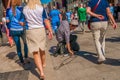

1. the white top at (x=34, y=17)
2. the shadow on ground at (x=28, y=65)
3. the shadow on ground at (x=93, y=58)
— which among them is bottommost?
the shadow on ground at (x=28, y=65)

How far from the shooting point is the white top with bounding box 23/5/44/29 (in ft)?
23.5

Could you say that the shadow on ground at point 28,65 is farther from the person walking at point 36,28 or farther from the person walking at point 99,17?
the person walking at point 99,17

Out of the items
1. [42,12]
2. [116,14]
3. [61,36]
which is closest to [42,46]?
[42,12]

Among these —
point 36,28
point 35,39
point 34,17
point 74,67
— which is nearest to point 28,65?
point 74,67

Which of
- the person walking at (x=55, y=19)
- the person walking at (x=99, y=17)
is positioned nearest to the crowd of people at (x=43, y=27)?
the person walking at (x=99, y=17)

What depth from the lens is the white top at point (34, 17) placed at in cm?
715

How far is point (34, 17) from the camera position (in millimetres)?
7176

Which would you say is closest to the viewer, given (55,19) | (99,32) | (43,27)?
(43,27)

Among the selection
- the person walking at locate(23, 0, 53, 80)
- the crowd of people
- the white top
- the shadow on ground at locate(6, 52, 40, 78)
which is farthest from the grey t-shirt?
the white top

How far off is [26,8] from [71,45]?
334 cm

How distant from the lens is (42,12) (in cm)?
725

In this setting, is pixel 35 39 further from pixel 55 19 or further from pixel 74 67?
pixel 55 19

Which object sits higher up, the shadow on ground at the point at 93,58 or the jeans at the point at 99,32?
the jeans at the point at 99,32

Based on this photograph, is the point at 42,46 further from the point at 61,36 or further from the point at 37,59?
the point at 61,36
